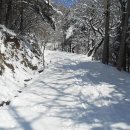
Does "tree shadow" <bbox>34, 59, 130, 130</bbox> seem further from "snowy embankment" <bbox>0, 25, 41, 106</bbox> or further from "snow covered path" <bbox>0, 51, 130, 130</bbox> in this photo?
"snowy embankment" <bbox>0, 25, 41, 106</bbox>

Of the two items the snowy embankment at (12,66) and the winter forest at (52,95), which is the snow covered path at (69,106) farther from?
the snowy embankment at (12,66)

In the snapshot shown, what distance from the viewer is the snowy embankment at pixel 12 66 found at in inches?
502

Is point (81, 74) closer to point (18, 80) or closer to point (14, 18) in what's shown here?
point (18, 80)

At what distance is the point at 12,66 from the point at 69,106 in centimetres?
406

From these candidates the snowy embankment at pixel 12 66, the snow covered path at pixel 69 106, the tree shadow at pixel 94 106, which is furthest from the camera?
the snowy embankment at pixel 12 66

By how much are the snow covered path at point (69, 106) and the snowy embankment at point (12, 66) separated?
0.42m

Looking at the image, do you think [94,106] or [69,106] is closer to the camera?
[69,106]

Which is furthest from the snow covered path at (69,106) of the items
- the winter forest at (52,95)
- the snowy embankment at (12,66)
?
the snowy embankment at (12,66)

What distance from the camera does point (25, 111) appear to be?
11.0 meters

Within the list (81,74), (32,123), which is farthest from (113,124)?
(81,74)

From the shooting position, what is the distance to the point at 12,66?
15.1m

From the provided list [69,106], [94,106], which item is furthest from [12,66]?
[94,106]

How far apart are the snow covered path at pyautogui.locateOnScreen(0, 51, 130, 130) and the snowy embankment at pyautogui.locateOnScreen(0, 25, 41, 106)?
42 cm

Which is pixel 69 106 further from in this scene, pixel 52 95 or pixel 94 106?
pixel 52 95
